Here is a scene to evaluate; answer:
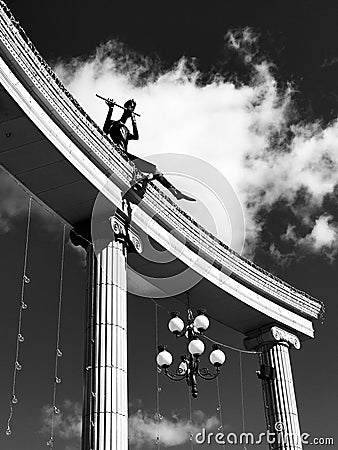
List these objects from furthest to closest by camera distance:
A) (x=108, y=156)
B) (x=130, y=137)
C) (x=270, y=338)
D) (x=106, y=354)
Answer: (x=270, y=338), (x=130, y=137), (x=108, y=156), (x=106, y=354)

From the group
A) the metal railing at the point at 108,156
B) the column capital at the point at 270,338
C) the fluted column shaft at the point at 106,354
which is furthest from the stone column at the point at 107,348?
the column capital at the point at 270,338

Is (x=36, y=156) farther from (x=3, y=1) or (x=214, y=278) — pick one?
(x=214, y=278)

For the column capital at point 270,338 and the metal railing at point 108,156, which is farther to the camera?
the column capital at point 270,338

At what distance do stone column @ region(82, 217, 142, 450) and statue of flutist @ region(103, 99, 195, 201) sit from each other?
6.62ft

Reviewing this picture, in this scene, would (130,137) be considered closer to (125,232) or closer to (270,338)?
(125,232)

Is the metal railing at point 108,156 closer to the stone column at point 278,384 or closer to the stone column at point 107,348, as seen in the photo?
→ the stone column at point 278,384

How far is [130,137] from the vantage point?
20703mm

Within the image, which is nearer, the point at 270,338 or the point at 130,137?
the point at 130,137

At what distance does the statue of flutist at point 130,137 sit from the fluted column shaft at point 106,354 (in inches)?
97.8

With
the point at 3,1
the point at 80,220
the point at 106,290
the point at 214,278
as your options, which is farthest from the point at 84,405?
the point at 3,1

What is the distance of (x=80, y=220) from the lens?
18.9 m

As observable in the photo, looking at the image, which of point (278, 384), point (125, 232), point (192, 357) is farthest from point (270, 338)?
point (125, 232)

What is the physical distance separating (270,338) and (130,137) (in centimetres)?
1021

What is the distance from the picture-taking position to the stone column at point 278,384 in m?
23.9
